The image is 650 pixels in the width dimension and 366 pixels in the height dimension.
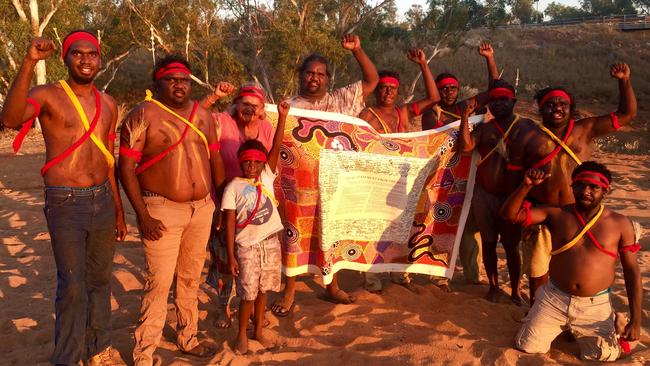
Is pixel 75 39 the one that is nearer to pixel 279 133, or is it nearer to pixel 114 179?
pixel 114 179

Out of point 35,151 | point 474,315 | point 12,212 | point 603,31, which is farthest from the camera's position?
point 603,31

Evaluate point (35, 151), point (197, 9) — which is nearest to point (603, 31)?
point (197, 9)

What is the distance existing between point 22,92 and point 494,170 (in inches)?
141

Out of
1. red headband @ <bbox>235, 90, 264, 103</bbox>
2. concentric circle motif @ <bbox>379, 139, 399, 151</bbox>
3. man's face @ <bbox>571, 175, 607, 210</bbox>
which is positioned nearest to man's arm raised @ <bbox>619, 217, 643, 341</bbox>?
man's face @ <bbox>571, 175, 607, 210</bbox>

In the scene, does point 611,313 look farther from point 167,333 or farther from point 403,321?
point 167,333

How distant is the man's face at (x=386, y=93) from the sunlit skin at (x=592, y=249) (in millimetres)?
1735

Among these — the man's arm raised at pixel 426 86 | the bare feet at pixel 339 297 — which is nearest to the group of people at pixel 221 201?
the bare feet at pixel 339 297

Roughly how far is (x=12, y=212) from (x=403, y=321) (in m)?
7.00

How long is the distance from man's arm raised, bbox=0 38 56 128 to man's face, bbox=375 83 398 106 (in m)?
2.95

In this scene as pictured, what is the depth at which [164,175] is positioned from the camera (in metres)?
3.58

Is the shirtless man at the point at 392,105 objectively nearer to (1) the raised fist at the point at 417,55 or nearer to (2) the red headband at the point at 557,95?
(1) the raised fist at the point at 417,55

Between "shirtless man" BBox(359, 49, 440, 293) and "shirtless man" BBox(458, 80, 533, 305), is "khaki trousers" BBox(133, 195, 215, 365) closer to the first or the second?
"shirtless man" BBox(359, 49, 440, 293)

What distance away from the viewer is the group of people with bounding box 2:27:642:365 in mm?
3232

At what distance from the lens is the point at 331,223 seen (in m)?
4.61
